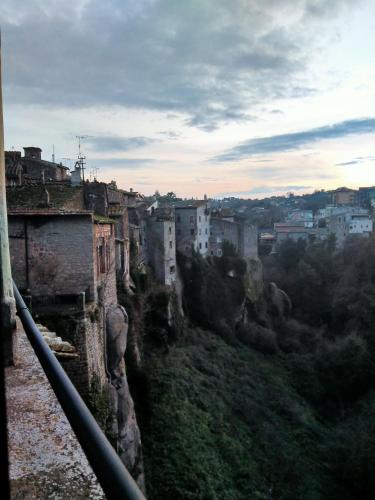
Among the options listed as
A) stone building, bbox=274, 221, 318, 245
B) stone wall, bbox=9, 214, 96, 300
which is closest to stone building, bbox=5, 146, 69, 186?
stone wall, bbox=9, 214, 96, 300

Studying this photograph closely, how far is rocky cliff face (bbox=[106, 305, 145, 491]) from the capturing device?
1700 cm

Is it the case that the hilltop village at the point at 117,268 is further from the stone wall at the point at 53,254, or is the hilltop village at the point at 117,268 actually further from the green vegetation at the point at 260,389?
Answer: the green vegetation at the point at 260,389

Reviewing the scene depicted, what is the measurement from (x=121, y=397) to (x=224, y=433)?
30.8 ft

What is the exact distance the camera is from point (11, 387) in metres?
3.87

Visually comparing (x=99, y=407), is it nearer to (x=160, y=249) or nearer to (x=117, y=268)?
(x=117, y=268)

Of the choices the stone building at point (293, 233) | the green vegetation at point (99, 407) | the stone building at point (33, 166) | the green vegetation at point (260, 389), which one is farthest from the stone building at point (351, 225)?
the green vegetation at point (99, 407)

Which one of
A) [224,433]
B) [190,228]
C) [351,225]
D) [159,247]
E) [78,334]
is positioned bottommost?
[224,433]

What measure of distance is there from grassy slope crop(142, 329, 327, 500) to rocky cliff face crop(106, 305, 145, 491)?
228 centimetres

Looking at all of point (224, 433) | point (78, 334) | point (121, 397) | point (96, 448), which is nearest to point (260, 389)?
point (224, 433)

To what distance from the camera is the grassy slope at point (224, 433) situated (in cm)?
2038

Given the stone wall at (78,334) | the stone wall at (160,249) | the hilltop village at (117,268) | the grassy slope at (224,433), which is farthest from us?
the stone wall at (160,249)

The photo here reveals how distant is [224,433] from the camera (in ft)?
80.9

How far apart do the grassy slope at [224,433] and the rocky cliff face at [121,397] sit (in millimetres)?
2279

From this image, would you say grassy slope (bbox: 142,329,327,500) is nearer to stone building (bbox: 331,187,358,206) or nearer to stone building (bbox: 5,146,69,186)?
stone building (bbox: 5,146,69,186)
